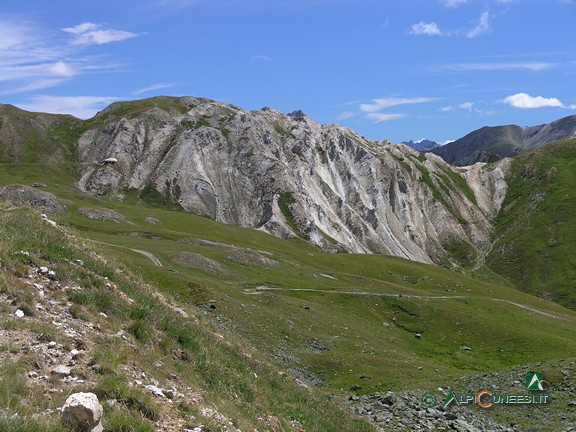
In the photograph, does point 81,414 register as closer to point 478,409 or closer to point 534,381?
point 478,409

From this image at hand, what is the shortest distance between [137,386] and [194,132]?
625ft

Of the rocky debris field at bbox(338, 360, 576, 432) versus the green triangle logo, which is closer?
the rocky debris field at bbox(338, 360, 576, 432)

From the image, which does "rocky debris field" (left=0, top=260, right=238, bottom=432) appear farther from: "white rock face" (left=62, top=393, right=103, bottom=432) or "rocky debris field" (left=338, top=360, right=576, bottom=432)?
"rocky debris field" (left=338, top=360, right=576, bottom=432)

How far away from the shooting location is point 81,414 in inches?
399

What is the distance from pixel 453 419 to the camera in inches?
1273

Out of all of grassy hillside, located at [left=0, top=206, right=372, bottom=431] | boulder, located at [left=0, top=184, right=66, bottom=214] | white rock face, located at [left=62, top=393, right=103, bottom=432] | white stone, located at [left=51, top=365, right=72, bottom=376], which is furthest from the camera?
boulder, located at [left=0, top=184, right=66, bottom=214]

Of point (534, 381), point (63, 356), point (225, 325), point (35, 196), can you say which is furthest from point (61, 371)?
point (35, 196)

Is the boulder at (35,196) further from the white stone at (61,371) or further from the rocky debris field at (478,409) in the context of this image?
the white stone at (61,371)

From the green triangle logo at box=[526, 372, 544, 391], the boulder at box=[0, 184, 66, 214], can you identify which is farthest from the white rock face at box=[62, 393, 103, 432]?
the boulder at box=[0, 184, 66, 214]

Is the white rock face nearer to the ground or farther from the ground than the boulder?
nearer to the ground

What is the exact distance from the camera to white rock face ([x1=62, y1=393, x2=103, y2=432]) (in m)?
10.1

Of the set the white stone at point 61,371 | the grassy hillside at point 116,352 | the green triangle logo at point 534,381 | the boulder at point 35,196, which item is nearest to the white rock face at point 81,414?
the grassy hillside at point 116,352

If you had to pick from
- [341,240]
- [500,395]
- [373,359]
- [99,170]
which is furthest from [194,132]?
[500,395]

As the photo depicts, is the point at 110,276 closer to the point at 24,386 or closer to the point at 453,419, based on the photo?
the point at 24,386
